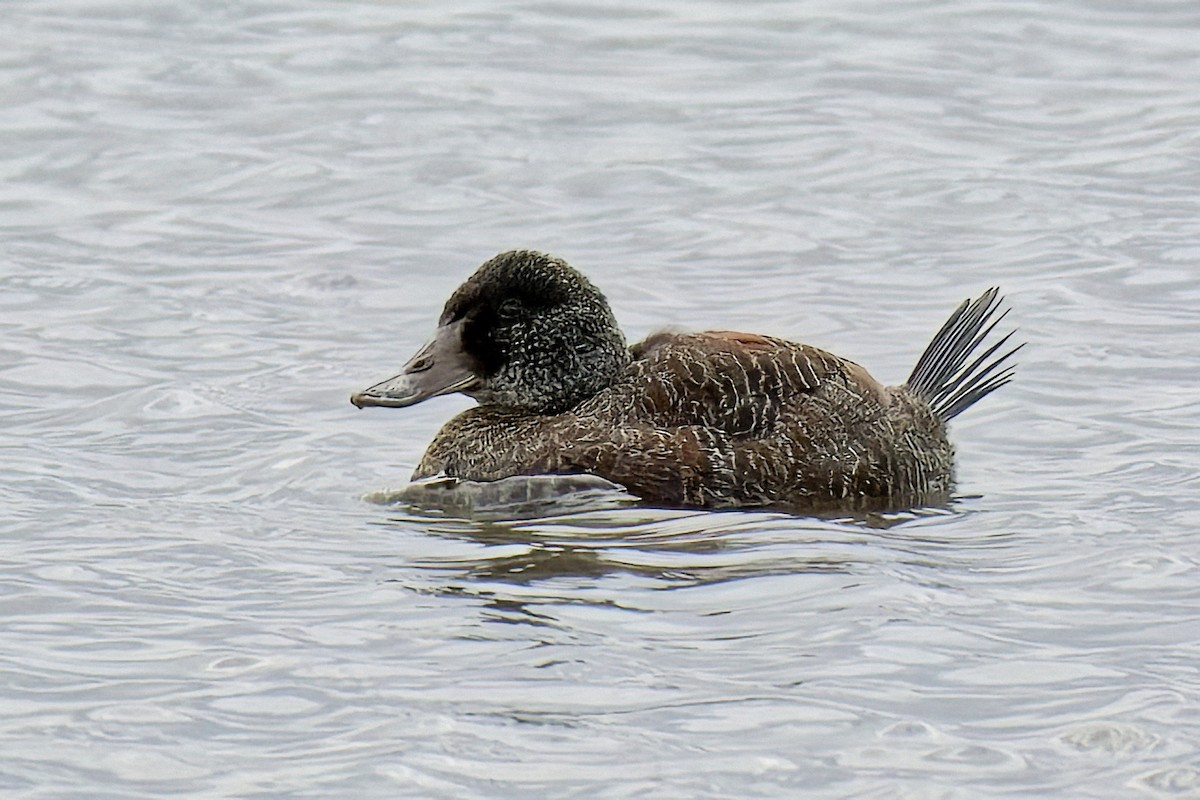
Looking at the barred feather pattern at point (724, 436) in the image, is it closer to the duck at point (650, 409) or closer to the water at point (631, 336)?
the duck at point (650, 409)

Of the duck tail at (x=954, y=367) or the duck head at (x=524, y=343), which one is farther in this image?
the duck tail at (x=954, y=367)

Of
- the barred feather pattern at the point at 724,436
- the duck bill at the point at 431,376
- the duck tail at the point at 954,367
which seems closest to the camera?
the barred feather pattern at the point at 724,436

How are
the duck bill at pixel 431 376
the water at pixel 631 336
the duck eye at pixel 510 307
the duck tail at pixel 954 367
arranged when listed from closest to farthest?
1. the water at pixel 631 336
2. the duck bill at pixel 431 376
3. the duck eye at pixel 510 307
4. the duck tail at pixel 954 367

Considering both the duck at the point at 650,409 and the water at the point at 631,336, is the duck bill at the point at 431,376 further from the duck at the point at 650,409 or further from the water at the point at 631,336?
the water at the point at 631,336

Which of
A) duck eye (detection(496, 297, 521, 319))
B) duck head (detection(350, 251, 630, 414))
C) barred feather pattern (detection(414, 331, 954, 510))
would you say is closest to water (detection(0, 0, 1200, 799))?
barred feather pattern (detection(414, 331, 954, 510))

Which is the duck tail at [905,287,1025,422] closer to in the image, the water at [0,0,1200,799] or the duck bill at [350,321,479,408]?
the water at [0,0,1200,799]

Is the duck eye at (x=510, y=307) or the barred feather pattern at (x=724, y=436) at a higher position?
the duck eye at (x=510, y=307)

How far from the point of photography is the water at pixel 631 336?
18.1 ft

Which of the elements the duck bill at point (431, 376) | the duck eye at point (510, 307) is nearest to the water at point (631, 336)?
the duck bill at point (431, 376)

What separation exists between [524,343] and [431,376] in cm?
36

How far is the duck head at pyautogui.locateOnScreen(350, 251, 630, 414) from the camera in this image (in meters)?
8.16

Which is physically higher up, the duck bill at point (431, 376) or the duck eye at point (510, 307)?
the duck eye at point (510, 307)

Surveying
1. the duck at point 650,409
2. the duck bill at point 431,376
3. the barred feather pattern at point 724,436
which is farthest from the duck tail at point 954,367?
the duck bill at point 431,376

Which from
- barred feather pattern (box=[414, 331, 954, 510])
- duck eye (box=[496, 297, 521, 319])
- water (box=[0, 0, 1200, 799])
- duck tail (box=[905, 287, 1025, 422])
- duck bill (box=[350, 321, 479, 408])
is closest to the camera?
water (box=[0, 0, 1200, 799])
